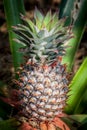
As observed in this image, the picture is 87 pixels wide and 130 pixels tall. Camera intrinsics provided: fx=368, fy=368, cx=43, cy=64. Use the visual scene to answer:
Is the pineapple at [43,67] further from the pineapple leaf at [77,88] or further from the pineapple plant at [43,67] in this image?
the pineapple leaf at [77,88]

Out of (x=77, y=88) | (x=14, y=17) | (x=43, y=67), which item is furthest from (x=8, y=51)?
(x=43, y=67)

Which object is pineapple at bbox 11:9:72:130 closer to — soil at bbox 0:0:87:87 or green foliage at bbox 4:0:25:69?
green foliage at bbox 4:0:25:69

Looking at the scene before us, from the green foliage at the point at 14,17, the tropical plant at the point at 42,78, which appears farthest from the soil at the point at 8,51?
the tropical plant at the point at 42,78

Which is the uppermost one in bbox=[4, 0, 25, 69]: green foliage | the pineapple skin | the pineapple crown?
bbox=[4, 0, 25, 69]: green foliage

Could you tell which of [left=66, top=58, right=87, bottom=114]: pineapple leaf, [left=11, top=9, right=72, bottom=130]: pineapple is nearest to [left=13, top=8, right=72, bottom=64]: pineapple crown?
[left=11, top=9, right=72, bottom=130]: pineapple

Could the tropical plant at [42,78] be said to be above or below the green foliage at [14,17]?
below

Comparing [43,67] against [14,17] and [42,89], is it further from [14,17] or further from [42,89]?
[14,17]

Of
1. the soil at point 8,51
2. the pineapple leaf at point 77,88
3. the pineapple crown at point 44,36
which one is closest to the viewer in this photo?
the pineapple crown at point 44,36
